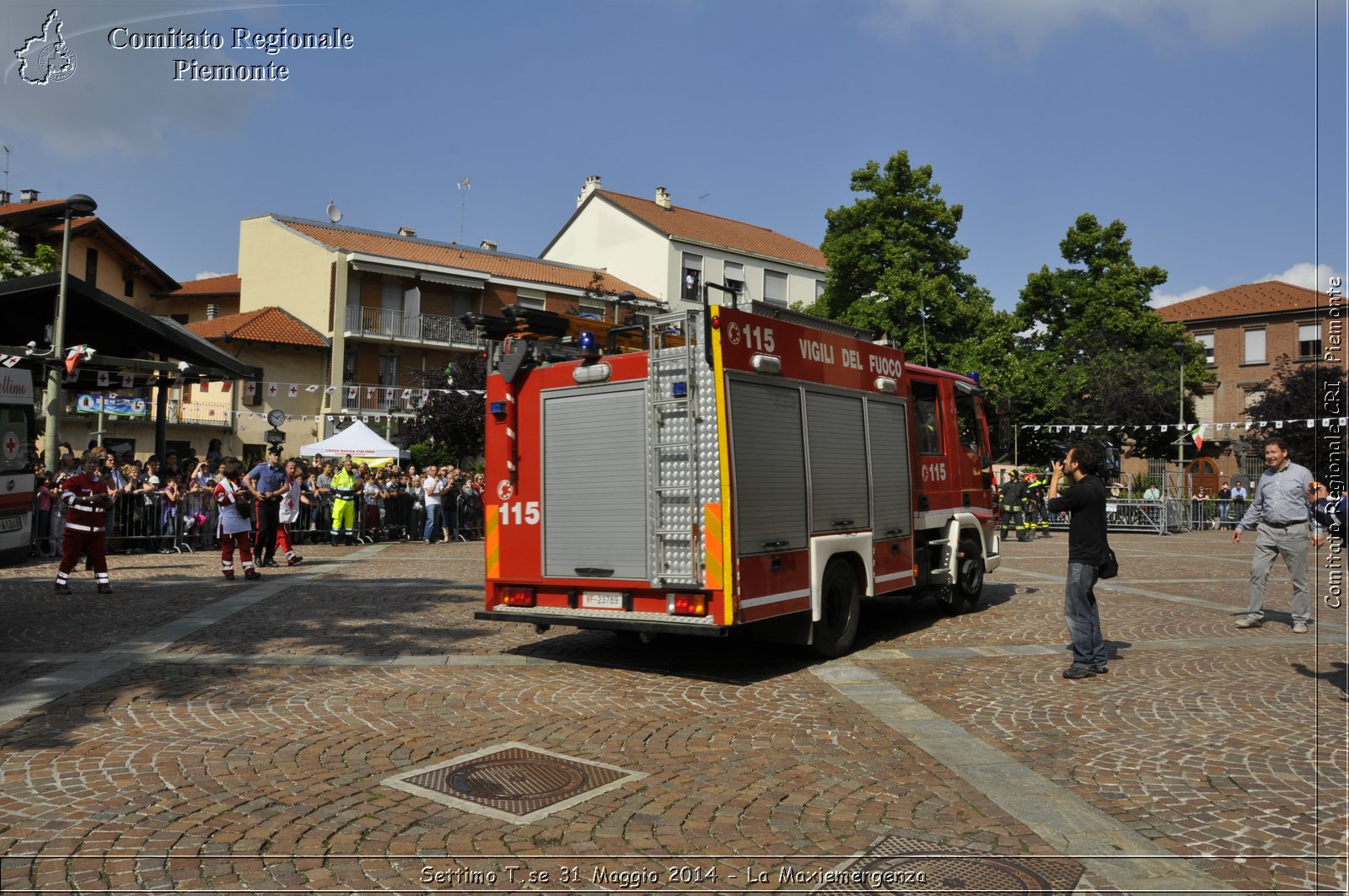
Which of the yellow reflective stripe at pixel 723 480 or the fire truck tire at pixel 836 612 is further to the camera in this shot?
the fire truck tire at pixel 836 612

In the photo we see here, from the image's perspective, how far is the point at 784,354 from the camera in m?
7.85

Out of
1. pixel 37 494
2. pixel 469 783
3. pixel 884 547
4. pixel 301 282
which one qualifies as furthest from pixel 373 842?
pixel 301 282

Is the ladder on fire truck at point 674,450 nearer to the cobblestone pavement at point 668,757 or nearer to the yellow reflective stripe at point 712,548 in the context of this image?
the yellow reflective stripe at point 712,548

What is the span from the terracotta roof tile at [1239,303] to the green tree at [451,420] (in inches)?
1171

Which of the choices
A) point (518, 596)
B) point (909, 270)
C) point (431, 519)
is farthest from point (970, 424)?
point (909, 270)

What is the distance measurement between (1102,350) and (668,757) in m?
40.1

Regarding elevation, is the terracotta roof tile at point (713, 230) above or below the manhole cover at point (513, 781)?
above

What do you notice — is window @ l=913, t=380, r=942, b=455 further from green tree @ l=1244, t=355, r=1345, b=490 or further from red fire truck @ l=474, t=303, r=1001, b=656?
green tree @ l=1244, t=355, r=1345, b=490

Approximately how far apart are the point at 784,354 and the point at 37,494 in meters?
13.4

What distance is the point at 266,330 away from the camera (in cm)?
3984

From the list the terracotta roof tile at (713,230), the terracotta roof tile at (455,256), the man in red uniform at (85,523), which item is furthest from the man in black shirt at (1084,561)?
the terracotta roof tile at (713,230)

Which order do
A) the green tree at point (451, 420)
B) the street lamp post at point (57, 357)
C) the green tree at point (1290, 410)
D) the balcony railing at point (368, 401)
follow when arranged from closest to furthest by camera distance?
1. the street lamp post at point (57, 357)
2. the green tree at point (1290, 410)
3. the green tree at point (451, 420)
4. the balcony railing at point (368, 401)

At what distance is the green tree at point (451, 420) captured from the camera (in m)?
35.9

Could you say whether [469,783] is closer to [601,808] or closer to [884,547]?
[601,808]
